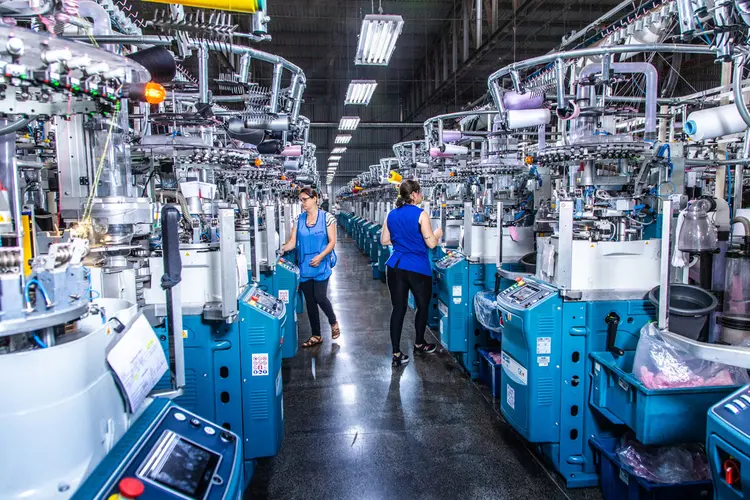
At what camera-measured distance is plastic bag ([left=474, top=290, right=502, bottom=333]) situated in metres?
3.68

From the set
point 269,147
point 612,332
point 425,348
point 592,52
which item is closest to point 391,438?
point 612,332

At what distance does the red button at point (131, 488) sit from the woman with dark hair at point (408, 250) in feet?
10.7

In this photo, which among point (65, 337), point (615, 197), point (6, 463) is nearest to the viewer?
Result: point (6, 463)

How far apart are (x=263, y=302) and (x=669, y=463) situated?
2139mm

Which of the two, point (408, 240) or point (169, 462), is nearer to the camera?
point (169, 462)

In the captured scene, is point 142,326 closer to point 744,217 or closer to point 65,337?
point 65,337

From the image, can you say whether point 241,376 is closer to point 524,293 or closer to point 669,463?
point 524,293

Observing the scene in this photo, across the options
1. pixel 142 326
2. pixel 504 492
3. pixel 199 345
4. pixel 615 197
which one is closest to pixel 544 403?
pixel 504 492

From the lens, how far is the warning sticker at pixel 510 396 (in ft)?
9.70

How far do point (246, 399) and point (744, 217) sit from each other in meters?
2.60

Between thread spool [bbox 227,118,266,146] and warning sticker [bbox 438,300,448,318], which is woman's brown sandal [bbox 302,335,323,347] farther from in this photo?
thread spool [bbox 227,118,266,146]

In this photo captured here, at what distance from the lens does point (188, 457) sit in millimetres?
1363

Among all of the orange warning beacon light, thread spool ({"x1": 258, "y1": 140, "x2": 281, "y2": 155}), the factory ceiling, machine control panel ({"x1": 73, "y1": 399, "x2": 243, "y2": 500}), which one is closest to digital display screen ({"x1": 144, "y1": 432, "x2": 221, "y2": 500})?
machine control panel ({"x1": 73, "y1": 399, "x2": 243, "y2": 500})

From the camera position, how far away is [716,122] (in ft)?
7.20
